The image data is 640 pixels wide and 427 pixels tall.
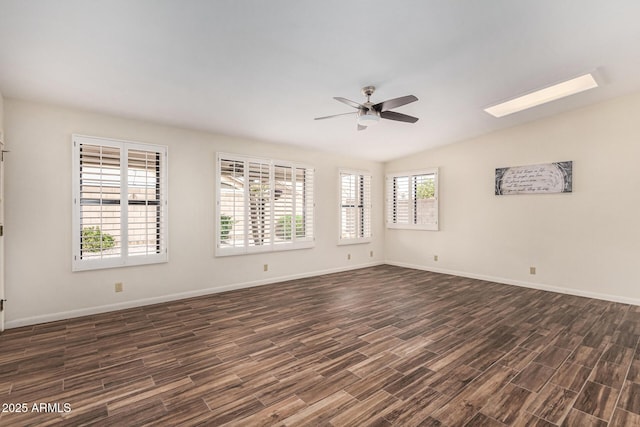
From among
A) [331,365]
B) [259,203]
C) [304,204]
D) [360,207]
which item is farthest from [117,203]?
[360,207]

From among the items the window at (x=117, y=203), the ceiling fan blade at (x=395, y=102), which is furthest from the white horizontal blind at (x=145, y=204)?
the ceiling fan blade at (x=395, y=102)

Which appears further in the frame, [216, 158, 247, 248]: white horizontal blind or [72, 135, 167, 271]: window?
[216, 158, 247, 248]: white horizontal blind

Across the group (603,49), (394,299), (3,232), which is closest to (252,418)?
(394,299)

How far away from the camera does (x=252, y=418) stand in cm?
200

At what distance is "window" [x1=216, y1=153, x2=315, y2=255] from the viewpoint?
17.0 feet

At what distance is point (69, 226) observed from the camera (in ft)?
12.8

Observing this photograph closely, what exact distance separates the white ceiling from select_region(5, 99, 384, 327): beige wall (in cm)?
34

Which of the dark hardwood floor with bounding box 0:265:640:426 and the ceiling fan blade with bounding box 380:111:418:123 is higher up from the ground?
the ceiling fan blade with bounding box 380:111:418:123

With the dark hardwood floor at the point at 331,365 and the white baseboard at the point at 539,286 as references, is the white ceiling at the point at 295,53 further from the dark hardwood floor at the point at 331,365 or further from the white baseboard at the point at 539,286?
the white baseboard at the point at 539,286

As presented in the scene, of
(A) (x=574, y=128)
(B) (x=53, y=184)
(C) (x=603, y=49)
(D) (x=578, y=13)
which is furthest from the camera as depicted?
(A) (x=574, y=128)

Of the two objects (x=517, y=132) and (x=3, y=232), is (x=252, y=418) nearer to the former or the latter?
(x=3, y=232)

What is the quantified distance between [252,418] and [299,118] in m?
3.79

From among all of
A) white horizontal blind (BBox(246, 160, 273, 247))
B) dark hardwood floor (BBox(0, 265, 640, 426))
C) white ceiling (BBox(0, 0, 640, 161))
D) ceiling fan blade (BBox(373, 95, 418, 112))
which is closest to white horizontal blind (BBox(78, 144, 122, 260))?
white ceiling (BBox(0, 0, 640, 161))

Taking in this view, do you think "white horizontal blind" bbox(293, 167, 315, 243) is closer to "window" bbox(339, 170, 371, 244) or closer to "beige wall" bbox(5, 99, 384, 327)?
"beige wall" bbox(5, 99, 384, 327)
